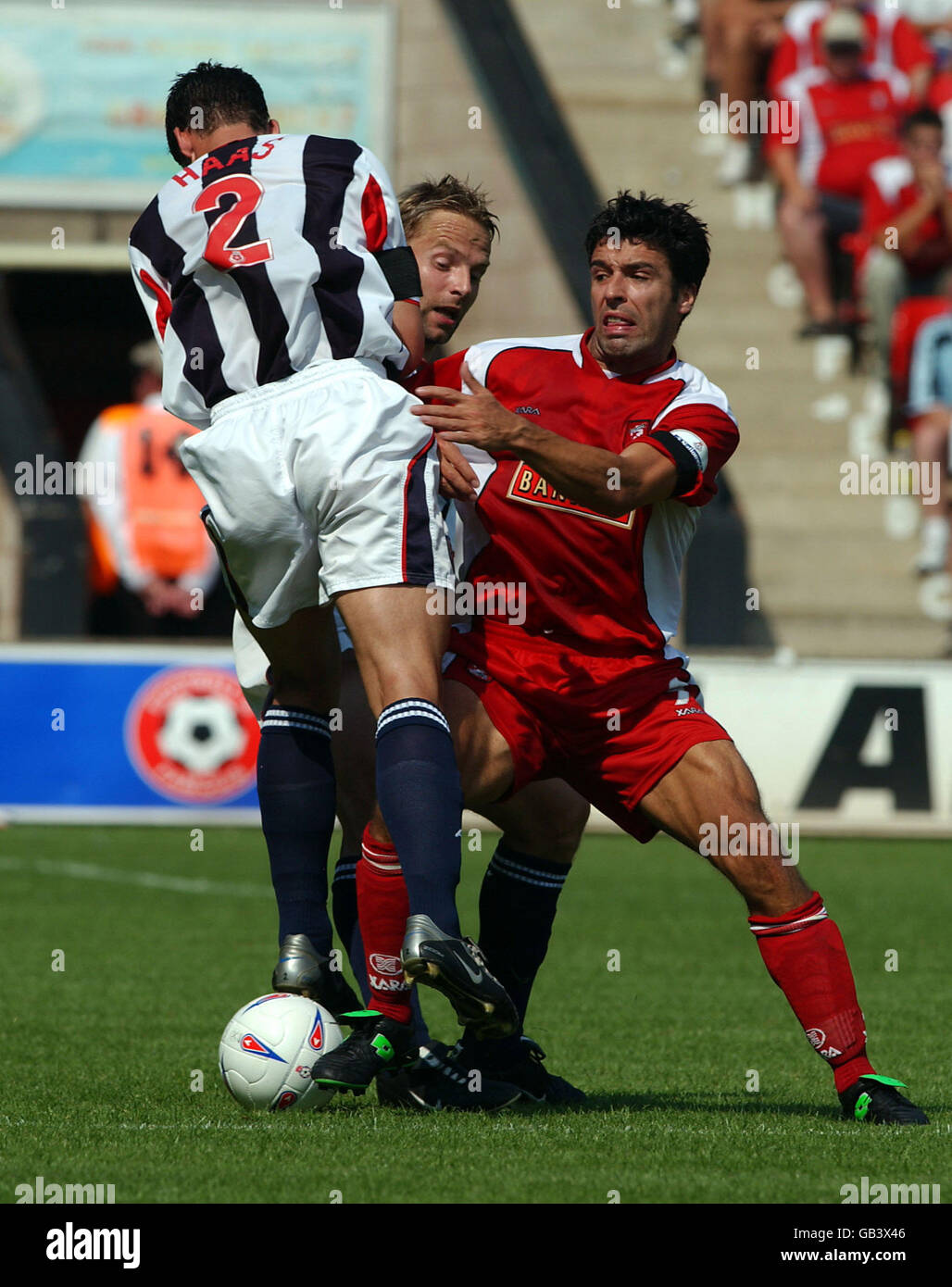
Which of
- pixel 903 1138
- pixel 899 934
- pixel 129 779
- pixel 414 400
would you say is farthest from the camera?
pixel 129 779

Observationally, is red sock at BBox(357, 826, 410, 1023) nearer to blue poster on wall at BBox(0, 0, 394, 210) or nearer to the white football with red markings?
the white football with red markings

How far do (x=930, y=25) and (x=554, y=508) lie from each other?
46.1 ft

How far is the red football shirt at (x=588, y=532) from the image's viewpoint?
4461mm

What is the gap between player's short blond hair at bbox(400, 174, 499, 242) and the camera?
15.6 feet

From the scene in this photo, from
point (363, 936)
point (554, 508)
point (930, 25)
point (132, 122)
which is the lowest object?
point (363, 936)

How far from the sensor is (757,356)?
1641 cm

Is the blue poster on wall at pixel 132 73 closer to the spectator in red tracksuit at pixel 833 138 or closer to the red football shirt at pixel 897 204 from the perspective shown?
the spectator in red tracksuit at pixel 833 138

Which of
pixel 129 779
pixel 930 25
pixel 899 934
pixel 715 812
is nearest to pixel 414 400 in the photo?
pixel 715 812

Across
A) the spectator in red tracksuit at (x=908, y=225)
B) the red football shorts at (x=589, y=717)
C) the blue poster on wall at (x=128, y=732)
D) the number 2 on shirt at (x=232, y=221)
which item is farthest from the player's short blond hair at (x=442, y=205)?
the spectator in red tracksuit at (x=908, y=225)

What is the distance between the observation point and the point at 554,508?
449 cm

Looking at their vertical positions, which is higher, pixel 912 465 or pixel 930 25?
pixel 930 25

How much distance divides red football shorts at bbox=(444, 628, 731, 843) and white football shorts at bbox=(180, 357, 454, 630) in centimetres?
41
